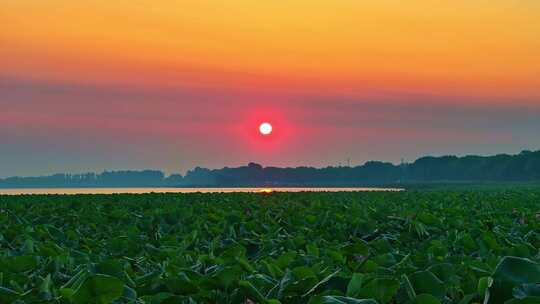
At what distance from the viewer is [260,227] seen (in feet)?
28.0

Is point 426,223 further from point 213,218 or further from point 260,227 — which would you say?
point 213,218

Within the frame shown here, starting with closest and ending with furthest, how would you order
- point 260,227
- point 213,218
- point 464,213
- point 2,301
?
point 2,301 < point 260,227 < point 213,218 < point 464,213

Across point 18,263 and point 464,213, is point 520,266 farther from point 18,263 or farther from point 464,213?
point 464,213

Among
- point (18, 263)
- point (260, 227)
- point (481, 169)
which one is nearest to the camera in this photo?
point (18, 263)

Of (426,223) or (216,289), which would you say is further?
(426,223)

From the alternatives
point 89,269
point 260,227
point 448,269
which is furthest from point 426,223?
point 89,269

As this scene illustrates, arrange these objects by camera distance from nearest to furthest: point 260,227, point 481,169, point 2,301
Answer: point 2,301 → point 260,227 → point 481,169

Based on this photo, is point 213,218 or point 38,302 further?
point 213,218

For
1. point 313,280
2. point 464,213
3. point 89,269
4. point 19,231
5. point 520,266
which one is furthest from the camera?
point 464,213

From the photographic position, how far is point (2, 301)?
2.61m

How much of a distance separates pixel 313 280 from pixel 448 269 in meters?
0.70

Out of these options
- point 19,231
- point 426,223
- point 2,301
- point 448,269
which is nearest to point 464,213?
point 426,223

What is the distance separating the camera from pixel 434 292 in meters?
2.66

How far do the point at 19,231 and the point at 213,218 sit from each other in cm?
285
